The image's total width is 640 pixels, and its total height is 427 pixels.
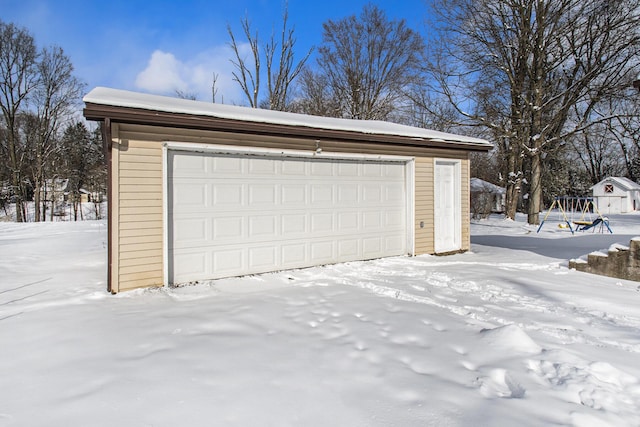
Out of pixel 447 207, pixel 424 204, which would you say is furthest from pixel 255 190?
pixel 447 207

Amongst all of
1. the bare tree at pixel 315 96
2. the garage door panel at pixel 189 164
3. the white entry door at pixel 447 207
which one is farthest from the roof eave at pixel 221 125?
the bare tree at pixel 315 96

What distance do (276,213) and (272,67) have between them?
18.6 m

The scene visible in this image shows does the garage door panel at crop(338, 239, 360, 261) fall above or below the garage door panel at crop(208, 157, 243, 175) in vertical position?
below

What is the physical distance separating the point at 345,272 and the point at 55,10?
1385cm

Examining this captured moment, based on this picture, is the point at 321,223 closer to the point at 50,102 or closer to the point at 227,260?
the point at 227,260

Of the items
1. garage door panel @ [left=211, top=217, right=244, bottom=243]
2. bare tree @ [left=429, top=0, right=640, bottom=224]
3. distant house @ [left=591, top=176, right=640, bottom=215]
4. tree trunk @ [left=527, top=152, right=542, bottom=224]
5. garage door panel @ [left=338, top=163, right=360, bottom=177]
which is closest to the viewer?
garage door panel @ [left=211, top=217, right=244, bottom=243]

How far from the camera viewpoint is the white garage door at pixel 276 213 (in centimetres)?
554

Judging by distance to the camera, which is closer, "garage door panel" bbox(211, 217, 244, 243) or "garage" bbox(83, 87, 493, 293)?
"garage" bbox(83, 87, 493, 293)

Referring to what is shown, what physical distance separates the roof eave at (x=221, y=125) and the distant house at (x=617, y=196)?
26.6 metres

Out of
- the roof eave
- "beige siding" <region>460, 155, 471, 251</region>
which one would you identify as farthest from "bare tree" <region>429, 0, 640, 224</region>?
the roof eave

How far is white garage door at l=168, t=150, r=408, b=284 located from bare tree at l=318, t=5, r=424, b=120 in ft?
53.0

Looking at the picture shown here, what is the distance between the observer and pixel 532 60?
15.8m

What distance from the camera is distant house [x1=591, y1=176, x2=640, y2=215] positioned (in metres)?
26.0

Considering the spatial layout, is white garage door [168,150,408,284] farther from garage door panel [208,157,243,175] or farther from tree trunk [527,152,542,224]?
tree trunk [527,152,542,224]
